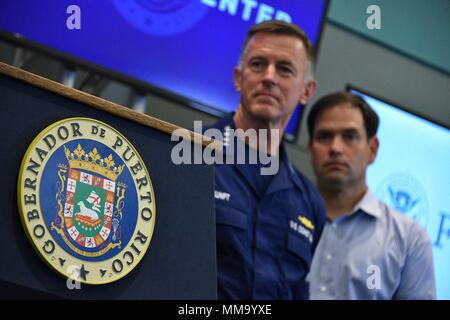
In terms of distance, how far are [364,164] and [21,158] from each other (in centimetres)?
179

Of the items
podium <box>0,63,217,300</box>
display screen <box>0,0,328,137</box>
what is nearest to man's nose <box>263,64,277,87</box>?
display screen <box>0,0,328,137</box>

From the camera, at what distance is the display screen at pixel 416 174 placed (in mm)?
2934

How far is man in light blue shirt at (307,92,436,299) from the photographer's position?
224cm

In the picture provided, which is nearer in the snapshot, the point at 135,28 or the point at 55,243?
the point at 55,243

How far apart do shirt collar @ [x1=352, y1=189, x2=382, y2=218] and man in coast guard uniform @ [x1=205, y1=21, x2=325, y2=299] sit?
434mm

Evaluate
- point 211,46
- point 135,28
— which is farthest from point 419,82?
point 135,28

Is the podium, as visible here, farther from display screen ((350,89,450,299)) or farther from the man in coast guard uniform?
display screen ((350,89,450,299))

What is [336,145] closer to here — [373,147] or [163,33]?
[373,147]

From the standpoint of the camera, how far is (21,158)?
0.85 m
